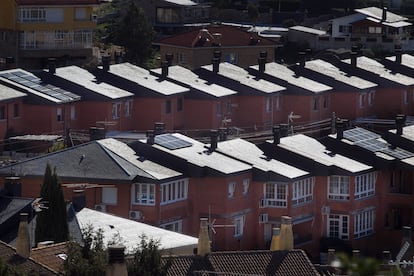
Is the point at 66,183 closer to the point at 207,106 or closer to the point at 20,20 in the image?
the point at 207,106

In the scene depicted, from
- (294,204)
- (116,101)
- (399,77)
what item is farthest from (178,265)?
(399,77)

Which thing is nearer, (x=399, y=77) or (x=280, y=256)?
(x=280, y=256)

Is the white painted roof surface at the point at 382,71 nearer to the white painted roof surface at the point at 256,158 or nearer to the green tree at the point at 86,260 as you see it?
the white painted roof surface at the point at 256,158

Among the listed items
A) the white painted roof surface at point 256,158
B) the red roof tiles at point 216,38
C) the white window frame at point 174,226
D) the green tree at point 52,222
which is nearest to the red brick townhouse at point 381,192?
the white painted roof surface at point 256,158

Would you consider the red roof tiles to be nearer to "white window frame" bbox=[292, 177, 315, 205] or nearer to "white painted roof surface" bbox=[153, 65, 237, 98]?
"white painted roof surface" bbox=[153, 65, 237, 98]

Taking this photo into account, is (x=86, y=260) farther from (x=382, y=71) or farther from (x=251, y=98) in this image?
(x=382, y=71)

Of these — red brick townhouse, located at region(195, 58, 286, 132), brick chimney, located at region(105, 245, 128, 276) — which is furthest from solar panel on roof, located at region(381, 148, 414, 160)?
brick chimney, located at region(105, 245, 128, 276)

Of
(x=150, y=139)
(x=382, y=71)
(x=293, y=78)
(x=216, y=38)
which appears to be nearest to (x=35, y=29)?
(x=216, y=38)
